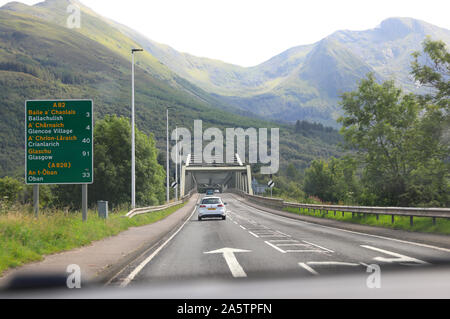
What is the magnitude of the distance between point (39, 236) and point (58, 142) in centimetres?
564

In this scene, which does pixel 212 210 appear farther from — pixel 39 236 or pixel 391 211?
pixel 39 236

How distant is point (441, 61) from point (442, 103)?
2.79 meters

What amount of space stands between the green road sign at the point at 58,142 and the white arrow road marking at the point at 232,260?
7260mm

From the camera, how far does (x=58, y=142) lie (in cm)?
1680

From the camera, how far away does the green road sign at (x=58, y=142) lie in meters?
16.5

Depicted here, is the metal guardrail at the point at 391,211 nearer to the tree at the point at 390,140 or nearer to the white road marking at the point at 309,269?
the tree at the point at 390,140

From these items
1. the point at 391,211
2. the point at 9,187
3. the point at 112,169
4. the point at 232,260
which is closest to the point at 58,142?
the point at 232,260

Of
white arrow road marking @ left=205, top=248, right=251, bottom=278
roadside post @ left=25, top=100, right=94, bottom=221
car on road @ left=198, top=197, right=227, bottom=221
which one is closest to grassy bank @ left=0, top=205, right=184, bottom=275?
roadside post @ left=25, top=100, right=94, bottom=221

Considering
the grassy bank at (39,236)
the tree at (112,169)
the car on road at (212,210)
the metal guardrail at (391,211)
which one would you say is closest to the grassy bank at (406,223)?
the metal guardrail at (391,211)

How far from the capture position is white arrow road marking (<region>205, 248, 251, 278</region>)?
27.9ft

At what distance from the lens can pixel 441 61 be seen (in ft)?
90.9

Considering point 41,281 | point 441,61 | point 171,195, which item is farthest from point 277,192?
point 41,281

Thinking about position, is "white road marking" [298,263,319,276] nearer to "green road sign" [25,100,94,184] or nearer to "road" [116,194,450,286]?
"road" [116,194,450,286]
